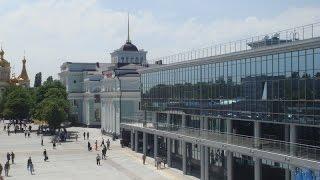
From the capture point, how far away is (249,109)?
39438mm

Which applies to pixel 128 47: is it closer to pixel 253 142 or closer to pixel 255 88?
pixel 255 88

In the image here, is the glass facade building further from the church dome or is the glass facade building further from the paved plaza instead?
the church dome

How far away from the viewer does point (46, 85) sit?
110 meters

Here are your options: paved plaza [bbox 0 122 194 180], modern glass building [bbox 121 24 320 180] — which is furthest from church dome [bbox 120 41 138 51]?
modern glass building [bbox 121 24 320 180]

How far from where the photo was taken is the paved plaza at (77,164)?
49875 millimetres

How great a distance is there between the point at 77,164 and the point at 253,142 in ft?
85.3

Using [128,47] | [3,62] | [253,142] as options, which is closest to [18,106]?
[128,47]

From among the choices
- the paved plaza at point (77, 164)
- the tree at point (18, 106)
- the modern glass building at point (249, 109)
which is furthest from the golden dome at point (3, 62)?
the modern glass building at point (249, 109)

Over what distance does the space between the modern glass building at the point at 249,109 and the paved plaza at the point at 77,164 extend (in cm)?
338

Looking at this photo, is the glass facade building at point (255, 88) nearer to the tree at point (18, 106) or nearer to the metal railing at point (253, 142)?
the metal railing at point (253, 142)

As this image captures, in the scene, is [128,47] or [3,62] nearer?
[128,47]

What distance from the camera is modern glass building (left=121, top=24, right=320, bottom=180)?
3291 cm

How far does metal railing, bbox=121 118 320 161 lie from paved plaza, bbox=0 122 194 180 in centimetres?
414

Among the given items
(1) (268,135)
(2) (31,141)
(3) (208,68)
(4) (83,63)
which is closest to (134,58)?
(4) (83,63)
